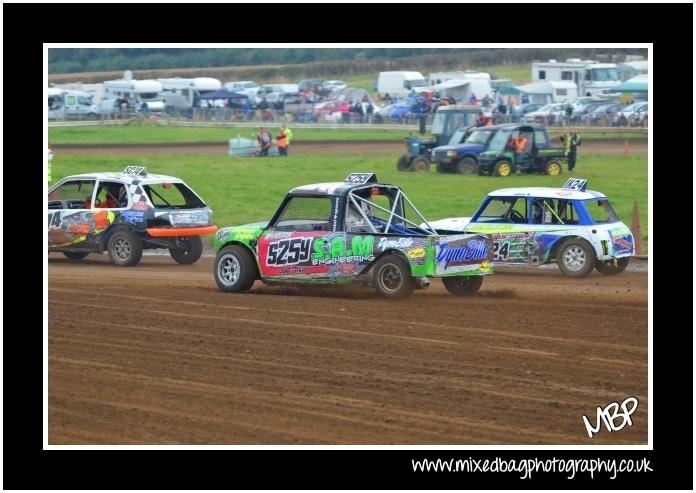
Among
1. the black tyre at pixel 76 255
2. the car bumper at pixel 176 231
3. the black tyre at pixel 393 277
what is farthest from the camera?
the black tyre at pixel 76 255

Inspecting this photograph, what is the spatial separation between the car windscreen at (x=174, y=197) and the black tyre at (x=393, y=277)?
5.31m

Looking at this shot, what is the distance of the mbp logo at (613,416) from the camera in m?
10.3

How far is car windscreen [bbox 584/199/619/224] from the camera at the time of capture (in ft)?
60.8

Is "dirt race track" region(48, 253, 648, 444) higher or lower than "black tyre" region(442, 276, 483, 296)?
lower

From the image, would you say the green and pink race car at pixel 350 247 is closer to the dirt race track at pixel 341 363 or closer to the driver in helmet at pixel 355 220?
the driver in helmet at pixel 355 220

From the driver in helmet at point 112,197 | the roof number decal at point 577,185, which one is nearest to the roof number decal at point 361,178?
the roof number decal at point 577,185

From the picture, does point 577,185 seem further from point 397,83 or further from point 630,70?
point 630,70

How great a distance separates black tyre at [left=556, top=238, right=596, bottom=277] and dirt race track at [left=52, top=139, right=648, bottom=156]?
73.0 ft

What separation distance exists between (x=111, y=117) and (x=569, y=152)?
29.4 meters

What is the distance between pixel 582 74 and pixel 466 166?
30.5 meters

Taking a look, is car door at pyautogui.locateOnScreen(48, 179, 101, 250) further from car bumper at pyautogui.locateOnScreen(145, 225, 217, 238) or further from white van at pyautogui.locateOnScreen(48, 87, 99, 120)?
white van at pyautogui.locateOnScreen(48, 87, 99, 120)

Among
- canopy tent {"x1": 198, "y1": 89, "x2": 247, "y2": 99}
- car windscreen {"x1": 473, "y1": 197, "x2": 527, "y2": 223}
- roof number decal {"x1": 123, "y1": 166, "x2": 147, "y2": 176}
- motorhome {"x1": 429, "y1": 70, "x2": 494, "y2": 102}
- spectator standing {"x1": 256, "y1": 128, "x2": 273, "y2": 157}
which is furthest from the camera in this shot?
canopy tent {"x1": 198, "y1": 89, "x2": 247, "y2": 99}

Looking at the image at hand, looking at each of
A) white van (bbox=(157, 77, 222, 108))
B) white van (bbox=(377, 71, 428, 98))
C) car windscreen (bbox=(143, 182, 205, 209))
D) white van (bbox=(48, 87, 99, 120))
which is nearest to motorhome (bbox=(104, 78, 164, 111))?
white van (bbox=(157, 77, 222, 108))

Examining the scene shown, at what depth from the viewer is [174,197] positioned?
66.5 feet
